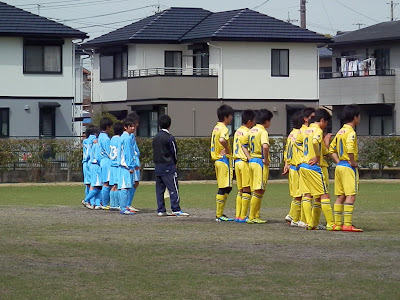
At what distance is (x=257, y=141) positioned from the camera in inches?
683

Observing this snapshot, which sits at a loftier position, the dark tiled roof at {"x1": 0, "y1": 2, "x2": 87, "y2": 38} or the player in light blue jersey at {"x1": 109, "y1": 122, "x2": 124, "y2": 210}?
the dark tiled roof at {"x1": 0, "y1": 2, "x2": 87, "y2": 38}

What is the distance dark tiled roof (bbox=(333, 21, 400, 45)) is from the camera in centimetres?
5308

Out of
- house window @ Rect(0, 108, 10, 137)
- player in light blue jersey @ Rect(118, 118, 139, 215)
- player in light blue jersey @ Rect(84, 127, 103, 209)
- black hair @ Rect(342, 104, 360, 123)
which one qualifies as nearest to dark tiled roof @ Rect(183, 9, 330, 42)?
house window @ Rect(0, 108, 10, 137)

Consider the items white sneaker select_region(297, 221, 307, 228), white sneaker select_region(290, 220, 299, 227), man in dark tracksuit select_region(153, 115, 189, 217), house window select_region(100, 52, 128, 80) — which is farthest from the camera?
house window select_region(100, 52, 128, 80)

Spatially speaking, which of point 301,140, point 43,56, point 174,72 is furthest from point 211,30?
point 301,140

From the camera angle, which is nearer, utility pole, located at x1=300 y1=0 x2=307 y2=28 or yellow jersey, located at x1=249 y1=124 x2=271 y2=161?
yellow jersey, located at x1=249 y1=124 x2=271 y2=161

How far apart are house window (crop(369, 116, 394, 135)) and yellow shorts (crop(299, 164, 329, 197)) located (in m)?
38.2

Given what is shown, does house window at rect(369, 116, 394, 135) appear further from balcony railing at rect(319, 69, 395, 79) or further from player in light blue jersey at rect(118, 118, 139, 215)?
player in light blue jersey at rect(118, 118, 139, 215)

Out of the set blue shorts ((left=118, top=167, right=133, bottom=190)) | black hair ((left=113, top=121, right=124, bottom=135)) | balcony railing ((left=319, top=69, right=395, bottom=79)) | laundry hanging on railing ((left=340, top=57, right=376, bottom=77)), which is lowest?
blue shorts ((left=118, top=167, right=133, bottom=190))

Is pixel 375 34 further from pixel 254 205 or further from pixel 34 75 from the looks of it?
pixel 254 205

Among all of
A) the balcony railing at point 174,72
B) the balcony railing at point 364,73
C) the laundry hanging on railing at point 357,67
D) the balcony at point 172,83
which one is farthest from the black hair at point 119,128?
the laundry hanging on railing at point 357,67

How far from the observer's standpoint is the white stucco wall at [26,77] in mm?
45000

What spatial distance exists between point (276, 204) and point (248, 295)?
1414cm

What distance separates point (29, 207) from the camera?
22359 mm
